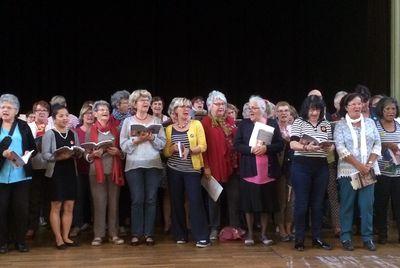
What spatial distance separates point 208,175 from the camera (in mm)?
5234

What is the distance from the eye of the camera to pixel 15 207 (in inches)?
188

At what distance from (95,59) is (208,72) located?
2.12 meters

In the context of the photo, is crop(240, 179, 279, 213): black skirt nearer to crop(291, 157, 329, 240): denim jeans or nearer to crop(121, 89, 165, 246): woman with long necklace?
crop(291, 157, 329, 240): denim jeans

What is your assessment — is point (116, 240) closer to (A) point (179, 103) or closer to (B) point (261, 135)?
(A) point (179, 103)

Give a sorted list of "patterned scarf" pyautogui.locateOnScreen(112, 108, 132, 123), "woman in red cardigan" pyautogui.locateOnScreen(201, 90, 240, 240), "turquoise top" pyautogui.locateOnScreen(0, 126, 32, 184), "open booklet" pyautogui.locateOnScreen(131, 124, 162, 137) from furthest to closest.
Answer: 1. "patterned scarf" pyautogui.locateOnScreen(112, 108, 132, 123)
2. "woman in red cardigan" pyautogui.locateOnScreen(201, 90, 240, 240)
3. "open booklet" pyautogui.locateOnScreen(131, 124, 162, 137)
4. "turquoise top" pyautogui.locateOnScreen(0, 126, 32, 184)

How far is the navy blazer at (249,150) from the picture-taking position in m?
5.01

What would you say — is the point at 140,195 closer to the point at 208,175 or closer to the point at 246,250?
the point at 208,175

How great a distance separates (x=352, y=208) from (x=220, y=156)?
1304 mm

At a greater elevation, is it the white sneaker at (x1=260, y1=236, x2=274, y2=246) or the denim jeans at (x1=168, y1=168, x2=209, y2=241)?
the denim jeans at (x1=168, y1=168, x2=209, y2=241)

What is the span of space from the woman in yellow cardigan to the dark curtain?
513cm

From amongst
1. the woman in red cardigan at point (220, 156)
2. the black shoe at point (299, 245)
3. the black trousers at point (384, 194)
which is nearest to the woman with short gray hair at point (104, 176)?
the woman in red cardigan at point (220, 156)

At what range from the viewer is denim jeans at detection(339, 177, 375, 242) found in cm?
494

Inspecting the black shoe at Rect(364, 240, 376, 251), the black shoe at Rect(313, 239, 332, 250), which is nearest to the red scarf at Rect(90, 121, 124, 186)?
the black shoe at Rect(313, 239, 332, 250)

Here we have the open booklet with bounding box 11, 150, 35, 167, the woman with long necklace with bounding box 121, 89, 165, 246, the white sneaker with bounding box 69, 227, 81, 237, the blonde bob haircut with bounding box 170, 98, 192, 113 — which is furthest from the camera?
the white sneaker with bounding box 69, 227, 81, 237
